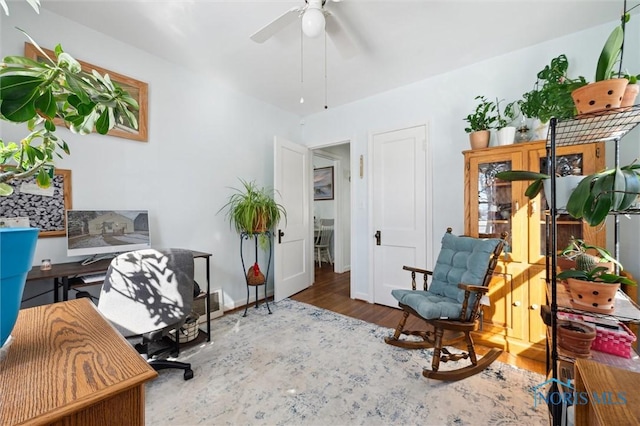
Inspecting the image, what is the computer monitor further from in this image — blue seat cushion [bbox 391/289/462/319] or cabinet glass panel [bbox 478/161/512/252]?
cabinet glass panel [bbox 478/161/512/252]

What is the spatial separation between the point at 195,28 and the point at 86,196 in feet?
5.22

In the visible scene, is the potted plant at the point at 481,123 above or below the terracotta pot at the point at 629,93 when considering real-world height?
above

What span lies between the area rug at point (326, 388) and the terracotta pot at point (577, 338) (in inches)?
19.8

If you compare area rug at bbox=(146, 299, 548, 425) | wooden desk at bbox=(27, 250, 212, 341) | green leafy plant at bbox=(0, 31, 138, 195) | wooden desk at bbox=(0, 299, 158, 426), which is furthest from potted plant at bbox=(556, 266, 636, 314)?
wooden desk at bbox=(27, 250, 212, 341)

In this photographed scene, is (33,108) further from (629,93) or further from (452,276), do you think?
(452,276)

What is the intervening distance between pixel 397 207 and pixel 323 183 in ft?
8.26

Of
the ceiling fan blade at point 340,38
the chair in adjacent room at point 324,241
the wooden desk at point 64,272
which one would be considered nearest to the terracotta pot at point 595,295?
the ceiling fan blade at point 340,38

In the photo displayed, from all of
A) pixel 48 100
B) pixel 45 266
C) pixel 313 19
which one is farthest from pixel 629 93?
pixel 45 266

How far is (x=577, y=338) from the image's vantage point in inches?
50.2

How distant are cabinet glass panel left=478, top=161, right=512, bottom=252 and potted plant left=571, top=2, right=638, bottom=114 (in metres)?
1.15

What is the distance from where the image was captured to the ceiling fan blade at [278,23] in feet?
5.54

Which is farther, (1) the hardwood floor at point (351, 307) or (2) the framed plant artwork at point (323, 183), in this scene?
(2) the framed plant artwork at point (323, 183)

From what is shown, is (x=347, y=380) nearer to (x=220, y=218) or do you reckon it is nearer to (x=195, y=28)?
(x=220, y=218)

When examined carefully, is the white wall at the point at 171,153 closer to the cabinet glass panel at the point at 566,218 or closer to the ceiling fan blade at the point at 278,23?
the ceiling fan blade at the point at 278,23
